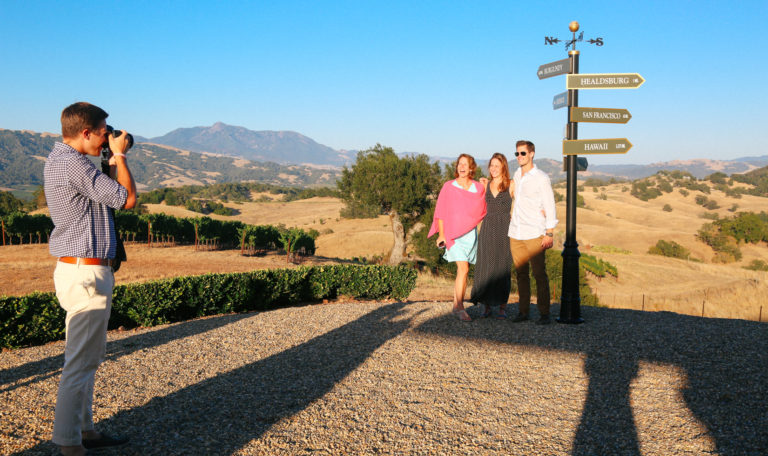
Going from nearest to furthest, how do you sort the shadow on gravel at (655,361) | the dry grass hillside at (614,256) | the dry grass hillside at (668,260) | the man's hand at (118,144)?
the man's hand at (118,144)
the shadow on gravel at (655,361)
the dry grass hillside at (668,260)
the dry grass hillside at (614,256)

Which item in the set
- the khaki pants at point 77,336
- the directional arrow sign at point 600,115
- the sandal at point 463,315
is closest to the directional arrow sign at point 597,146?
the directional arrow sign at point 600,115

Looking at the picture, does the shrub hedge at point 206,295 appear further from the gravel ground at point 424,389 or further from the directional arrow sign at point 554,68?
the directional arrow sign at point 554,68

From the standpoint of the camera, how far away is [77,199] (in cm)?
283

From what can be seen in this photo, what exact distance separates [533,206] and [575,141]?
1296mm

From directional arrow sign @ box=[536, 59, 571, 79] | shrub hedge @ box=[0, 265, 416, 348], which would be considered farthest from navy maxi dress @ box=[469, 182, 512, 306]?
shrub hedge @ box=[0, 265, 416, 348]

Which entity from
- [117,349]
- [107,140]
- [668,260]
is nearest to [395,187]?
[668,260]

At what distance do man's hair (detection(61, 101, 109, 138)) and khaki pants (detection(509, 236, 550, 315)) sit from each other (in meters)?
5.23

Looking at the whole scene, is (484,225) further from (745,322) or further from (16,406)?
(16,406)

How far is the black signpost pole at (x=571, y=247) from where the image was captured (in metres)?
6.64

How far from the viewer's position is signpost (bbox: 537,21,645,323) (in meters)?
6.64

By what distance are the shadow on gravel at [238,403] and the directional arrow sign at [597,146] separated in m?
3.89

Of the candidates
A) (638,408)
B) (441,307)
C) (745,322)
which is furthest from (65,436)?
(745,322)

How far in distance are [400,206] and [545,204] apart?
77.7 ft

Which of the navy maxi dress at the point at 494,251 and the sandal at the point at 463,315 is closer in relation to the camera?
the navy maxi dress at the point at 494,251
